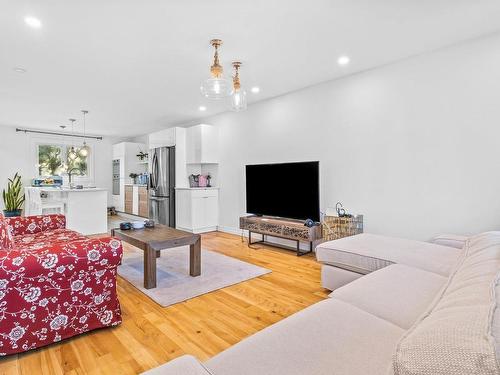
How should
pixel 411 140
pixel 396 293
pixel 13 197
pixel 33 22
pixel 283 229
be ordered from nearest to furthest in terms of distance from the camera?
pixel 396 293 < pixel 33 22 < pixel 411 140 < pixel 283 229 < pixel 13 197

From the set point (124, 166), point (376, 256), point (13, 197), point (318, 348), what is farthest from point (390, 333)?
point (13, 197)

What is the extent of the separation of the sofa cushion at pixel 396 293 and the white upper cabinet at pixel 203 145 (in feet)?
14.8

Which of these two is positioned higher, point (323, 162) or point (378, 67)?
point (378, 67)

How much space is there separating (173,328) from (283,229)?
2.29 meters

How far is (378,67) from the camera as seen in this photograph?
358 cm

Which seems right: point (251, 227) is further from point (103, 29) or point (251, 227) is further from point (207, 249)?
point (103, 29)

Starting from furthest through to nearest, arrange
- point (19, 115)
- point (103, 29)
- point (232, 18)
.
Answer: point (19, 115) < point (103, 29) < point (232, 18)

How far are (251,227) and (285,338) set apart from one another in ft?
11.4

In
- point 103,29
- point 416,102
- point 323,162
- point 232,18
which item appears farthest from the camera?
point 323,162

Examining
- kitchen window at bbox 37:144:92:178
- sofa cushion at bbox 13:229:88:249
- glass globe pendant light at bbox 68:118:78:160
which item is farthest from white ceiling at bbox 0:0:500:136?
kitchen window at bbox 37:144:92:178

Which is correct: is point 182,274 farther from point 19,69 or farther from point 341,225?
point 19,69

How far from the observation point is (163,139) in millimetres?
6586

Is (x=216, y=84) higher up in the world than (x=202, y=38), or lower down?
lower down

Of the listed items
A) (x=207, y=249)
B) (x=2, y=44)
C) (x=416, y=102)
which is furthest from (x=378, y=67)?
(x=2, y=44)
